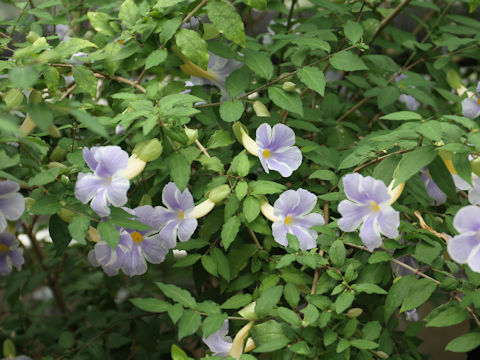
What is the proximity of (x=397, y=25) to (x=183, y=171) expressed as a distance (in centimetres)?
116

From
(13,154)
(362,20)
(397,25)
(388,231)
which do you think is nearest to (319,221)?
(388,231)

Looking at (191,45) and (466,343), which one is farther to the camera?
(191,45)

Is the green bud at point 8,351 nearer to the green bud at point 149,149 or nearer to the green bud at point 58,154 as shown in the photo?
the green bud at point 58,154

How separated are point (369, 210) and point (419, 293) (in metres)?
0.14

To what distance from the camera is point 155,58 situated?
881 millimetres

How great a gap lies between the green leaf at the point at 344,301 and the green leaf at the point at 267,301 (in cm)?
9

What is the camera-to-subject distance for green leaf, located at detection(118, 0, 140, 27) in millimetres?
971

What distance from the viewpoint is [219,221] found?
936mm

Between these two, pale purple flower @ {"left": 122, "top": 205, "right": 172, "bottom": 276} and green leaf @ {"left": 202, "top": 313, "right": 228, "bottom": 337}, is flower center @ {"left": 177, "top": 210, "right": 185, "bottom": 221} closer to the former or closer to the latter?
pale purple flower @ {"left": 122, "top": 205, "right": 172, "bottom": 276}

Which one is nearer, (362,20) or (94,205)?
(94,205)

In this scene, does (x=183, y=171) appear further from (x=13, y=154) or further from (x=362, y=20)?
Answer: (x=362, y=20)

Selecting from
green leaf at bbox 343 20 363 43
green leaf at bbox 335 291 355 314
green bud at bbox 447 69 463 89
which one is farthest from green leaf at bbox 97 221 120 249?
green bud at bbox 447 69 463 89

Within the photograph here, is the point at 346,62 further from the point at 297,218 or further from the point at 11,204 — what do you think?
the point at 11,204

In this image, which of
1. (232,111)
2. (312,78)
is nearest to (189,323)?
(232,111)
